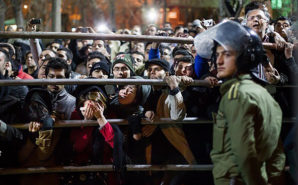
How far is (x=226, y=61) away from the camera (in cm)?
301

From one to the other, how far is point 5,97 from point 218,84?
233 centimetres

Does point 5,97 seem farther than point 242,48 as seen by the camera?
Yes

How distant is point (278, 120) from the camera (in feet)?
9.84

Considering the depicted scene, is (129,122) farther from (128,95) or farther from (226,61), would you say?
(226,61)

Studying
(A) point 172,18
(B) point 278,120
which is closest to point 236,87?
(B) point 278,120

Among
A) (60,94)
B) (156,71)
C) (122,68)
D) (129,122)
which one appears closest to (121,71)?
(122,68)

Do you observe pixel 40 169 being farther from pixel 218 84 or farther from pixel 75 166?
pixel 218 84

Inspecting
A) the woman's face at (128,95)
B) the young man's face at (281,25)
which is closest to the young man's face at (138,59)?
the woman's face at (128,95)

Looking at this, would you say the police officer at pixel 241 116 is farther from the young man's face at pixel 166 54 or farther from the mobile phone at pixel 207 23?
the young man's face at pixel 166 54

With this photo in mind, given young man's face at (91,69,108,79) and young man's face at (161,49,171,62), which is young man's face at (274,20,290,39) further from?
young man's face at (91,69,108,79)

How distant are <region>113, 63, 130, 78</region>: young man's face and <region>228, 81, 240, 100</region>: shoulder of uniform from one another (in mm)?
2396

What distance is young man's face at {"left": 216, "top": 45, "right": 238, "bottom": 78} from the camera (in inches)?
117

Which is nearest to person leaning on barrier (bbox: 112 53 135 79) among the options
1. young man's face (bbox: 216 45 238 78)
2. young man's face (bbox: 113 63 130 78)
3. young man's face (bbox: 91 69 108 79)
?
young man's face (bbox: 113 63 130 78)

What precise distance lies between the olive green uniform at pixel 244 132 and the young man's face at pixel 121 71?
2.25m
